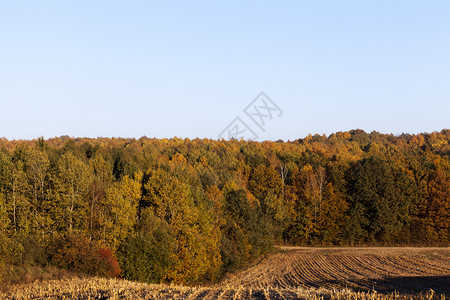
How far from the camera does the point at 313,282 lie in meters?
43.3

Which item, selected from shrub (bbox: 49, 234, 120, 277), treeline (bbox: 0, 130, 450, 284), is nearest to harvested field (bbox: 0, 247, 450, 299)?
treeline (bbox: 0, 130, 450, 284)

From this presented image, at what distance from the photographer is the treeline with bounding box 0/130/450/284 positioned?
40.4 m

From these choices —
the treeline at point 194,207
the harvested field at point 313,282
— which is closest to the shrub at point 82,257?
the treeline at point 194,207

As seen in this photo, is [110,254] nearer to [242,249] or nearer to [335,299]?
[242,249]

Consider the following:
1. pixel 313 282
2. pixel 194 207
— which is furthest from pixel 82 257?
pixel 313 282

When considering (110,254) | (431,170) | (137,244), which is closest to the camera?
(110,254)

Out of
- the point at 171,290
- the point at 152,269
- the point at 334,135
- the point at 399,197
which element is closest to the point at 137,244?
the point at 152,269

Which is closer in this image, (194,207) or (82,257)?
(82,257)

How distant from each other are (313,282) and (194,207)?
660 inches

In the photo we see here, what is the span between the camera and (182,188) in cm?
4778

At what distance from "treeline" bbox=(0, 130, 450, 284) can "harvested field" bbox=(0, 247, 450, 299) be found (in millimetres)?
6249

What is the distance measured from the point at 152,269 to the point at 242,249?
724 inches

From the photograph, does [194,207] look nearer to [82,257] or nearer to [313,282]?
[82,257]

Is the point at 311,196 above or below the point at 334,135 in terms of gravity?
below
